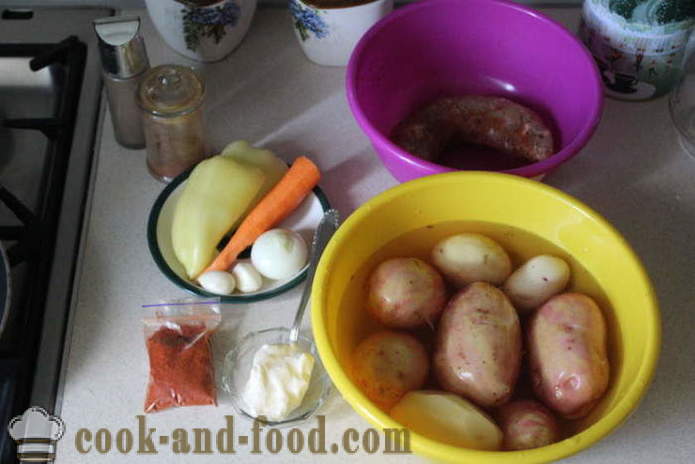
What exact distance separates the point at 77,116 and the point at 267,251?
0.35m

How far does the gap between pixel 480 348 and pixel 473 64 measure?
461 mm

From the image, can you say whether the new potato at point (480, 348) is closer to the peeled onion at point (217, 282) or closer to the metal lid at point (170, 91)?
the peeled onion at point (217, 282)

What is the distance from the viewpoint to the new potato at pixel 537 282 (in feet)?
2.81

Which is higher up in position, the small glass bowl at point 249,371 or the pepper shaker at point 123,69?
the pepper shaker at point 123,69

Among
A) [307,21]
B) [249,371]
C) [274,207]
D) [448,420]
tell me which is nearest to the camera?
[448,420]

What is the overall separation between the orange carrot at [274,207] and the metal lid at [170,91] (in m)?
0.14

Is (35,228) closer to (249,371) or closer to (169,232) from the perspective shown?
(169,232)

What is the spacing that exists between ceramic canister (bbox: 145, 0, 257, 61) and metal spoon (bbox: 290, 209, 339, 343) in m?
0.31

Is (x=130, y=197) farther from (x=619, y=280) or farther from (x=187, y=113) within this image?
(x=619, y=280)

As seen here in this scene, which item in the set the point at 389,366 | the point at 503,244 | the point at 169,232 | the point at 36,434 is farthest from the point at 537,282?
the point at 36,434

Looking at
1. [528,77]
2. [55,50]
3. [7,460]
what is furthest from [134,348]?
[528,77]

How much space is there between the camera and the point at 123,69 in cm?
96

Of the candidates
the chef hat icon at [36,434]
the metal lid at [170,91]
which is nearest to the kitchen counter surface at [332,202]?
the chef hat icon at [36,434]

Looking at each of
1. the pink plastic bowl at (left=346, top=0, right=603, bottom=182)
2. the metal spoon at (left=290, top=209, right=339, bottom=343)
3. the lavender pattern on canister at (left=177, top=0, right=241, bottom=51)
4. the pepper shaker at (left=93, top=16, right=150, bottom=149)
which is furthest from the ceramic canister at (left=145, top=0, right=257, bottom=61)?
the metal spoon at (left=290, top=209, right=339, bottom=343)
